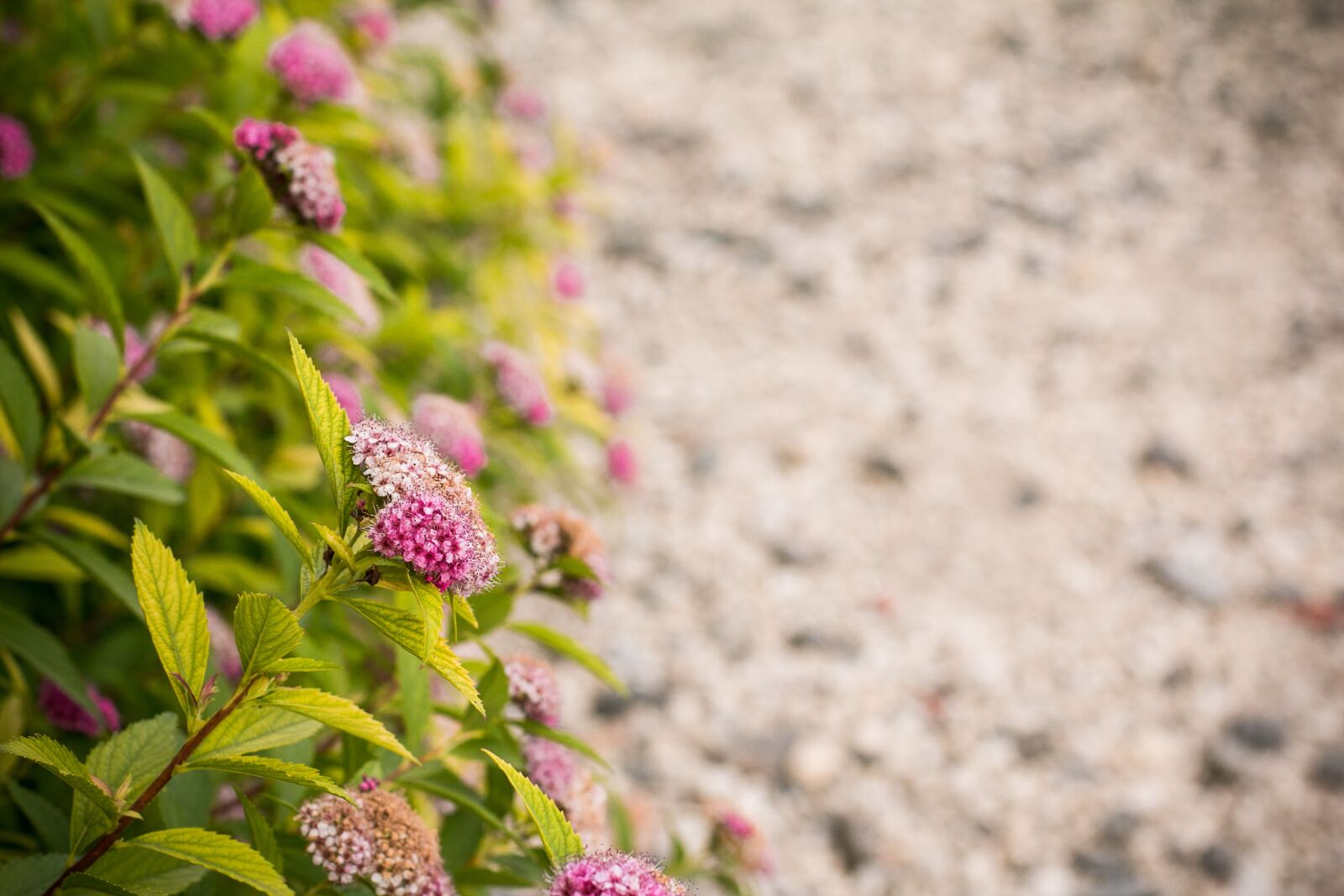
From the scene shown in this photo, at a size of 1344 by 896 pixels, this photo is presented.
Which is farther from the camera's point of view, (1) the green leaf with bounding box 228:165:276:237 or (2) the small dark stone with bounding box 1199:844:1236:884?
(2) the small dark stone with bounding box 1199:844:1236:884

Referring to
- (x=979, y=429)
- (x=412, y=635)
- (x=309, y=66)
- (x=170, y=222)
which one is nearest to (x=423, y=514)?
(x=412, y=635)

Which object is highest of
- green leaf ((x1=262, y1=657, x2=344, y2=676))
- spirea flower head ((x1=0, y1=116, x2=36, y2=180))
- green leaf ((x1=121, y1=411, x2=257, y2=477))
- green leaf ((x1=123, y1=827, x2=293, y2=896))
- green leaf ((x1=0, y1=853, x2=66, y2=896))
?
spirea flower head ((x1=0, y1=116, x2=36, y2=180))

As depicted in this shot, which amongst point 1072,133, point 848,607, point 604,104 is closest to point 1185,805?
point 848,607

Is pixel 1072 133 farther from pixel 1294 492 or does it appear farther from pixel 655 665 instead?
pixel 655 665

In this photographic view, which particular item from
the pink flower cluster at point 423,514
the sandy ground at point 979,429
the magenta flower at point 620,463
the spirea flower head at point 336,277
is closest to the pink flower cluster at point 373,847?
the pink flower cluster at point 423,514

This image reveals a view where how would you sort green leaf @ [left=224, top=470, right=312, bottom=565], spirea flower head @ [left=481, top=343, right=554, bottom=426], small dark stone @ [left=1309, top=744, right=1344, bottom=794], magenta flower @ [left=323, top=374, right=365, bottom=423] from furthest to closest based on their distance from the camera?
small dark stone @ [left=1309, top=744, right=1344, bottom=794] → spirea flower head @ [left=481, top=343, right=554, bottom=426] → magenta flower @ [left=323, top=374, right=365, bottom=423] → green leaf @ [left=224, top=470, right=312, bottom=565]

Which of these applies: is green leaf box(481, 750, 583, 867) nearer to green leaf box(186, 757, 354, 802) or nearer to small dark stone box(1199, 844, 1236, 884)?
green leaf box(186, 757, 354, 802)

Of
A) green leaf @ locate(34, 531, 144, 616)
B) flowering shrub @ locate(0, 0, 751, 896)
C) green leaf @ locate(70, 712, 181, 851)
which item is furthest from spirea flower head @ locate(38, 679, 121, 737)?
green leaf @ locate(70, 712, 181, 851)
